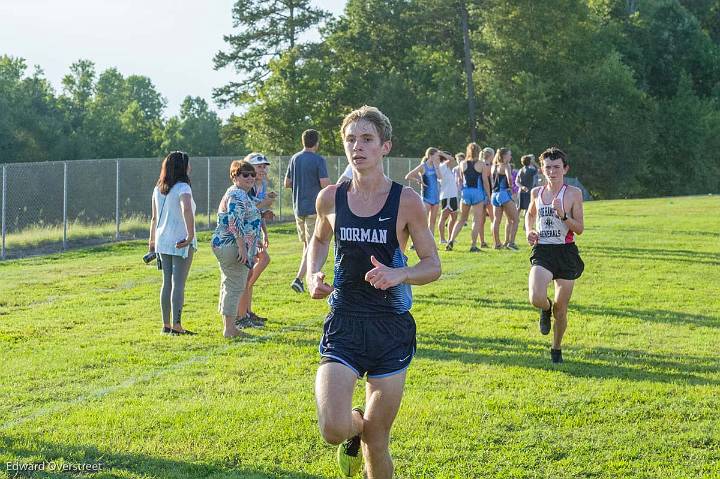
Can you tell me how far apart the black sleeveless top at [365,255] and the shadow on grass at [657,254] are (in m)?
14.2

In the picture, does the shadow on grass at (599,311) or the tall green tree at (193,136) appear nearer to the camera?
the shadow on grass at (599,311)

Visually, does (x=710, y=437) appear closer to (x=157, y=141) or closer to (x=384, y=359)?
(x=384, y=359)

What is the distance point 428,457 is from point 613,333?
16.7 feet

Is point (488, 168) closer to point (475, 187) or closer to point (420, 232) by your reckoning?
point (475, 187)

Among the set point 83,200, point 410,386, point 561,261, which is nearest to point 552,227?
point 561,261

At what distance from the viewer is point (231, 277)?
10.3 meters

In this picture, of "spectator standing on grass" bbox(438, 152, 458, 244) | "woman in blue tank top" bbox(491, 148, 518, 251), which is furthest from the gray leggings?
"spectator standing on grass" bbox(438, 152, 458, 244)

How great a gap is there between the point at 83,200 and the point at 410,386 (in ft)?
63.1

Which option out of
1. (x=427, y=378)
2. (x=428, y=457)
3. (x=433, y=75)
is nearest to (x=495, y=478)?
(x=428, y=457)

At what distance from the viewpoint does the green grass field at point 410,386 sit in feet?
20.3

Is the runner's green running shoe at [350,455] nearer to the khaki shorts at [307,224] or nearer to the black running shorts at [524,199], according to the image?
the khaki shorts at [307,224]

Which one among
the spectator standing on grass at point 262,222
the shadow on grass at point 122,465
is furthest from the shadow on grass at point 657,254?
the shadow on grass at point 122,465

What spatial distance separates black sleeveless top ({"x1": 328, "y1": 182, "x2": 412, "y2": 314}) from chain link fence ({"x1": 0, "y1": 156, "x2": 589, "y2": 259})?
16.8m

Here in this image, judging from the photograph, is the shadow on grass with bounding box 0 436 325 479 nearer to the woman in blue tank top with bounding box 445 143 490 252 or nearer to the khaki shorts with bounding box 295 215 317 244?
the khaki shorts with bounding box 295 215 317 244
